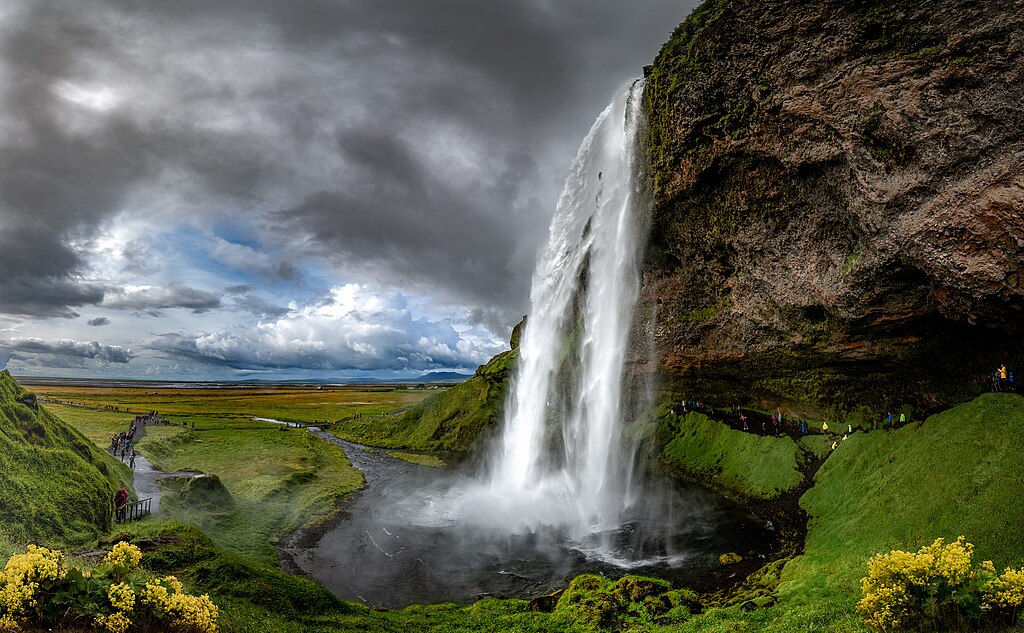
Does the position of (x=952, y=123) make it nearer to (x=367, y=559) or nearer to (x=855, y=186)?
(x=855, y=186)

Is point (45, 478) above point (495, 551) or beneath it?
above

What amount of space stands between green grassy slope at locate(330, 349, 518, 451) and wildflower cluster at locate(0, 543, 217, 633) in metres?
58.9

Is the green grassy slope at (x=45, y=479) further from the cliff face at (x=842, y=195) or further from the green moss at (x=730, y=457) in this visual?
the cliff face at (x=842, y=195)

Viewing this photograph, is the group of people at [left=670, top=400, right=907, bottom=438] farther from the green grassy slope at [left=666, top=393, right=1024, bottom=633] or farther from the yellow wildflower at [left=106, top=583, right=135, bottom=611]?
the yellow wildflower at [left=106, top=583, right=135, bottom=611]

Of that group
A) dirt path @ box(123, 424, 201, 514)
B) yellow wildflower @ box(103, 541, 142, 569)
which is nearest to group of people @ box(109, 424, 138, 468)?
dirt path @ box(123, 424, 201, 514)

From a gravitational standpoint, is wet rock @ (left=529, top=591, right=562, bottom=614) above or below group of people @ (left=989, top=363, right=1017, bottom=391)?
below

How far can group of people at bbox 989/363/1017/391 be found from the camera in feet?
84.9

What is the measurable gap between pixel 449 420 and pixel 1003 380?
199ft

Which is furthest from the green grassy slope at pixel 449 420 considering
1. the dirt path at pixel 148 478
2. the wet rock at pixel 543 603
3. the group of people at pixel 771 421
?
the wet rock at pixel 543 603

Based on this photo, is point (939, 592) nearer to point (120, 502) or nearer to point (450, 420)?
point (120, 502)

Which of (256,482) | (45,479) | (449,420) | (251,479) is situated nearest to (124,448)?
(251,479)

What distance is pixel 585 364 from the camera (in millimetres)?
51438

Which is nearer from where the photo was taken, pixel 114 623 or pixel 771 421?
pixel 114 623

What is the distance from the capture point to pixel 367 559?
28.4 meters
